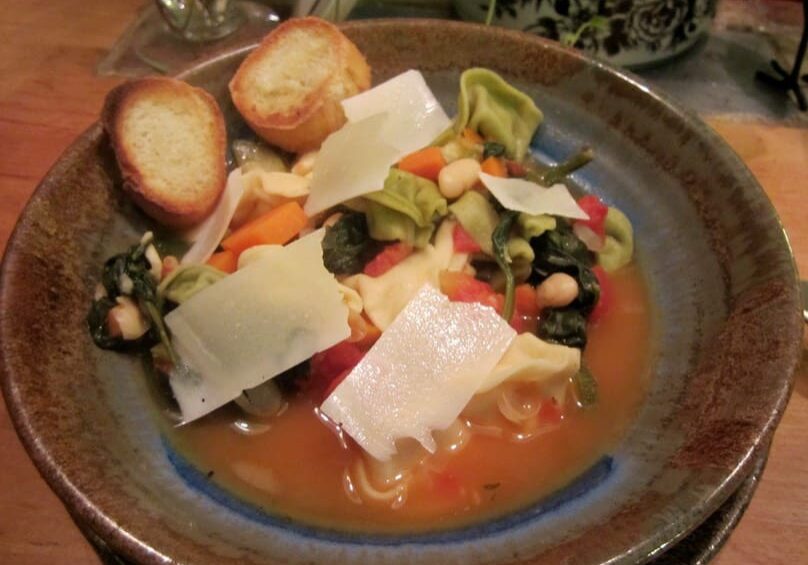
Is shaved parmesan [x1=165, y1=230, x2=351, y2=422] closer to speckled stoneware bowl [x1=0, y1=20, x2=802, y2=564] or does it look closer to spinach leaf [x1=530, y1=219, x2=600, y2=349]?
speckled stoneware bowl [x1=0, y1=20, x2=802, y2=564]

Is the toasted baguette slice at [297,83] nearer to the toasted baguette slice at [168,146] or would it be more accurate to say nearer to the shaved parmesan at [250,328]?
the toasted baguette slice at [168,146]

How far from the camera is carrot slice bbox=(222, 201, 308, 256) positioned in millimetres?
1783

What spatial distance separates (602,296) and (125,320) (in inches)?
43.1

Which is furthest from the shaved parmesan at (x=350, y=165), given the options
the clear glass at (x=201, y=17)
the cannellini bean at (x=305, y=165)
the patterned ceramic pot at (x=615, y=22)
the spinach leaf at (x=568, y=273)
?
the clear glass at (x=201, y=17)

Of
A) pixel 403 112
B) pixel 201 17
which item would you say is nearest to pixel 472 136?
pixel 403 112

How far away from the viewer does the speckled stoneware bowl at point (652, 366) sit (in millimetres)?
1232

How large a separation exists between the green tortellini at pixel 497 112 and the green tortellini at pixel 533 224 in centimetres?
31

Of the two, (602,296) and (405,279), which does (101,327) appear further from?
(602,296)

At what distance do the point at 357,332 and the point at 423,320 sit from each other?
0.17 meters

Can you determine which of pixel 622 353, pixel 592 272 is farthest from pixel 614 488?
pixel 592 272

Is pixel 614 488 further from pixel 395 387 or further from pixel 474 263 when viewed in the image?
pixel 474 263

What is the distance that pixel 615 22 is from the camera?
2.40 m

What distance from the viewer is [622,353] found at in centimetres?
174

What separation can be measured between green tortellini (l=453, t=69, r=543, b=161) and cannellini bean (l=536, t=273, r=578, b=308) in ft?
1.56
